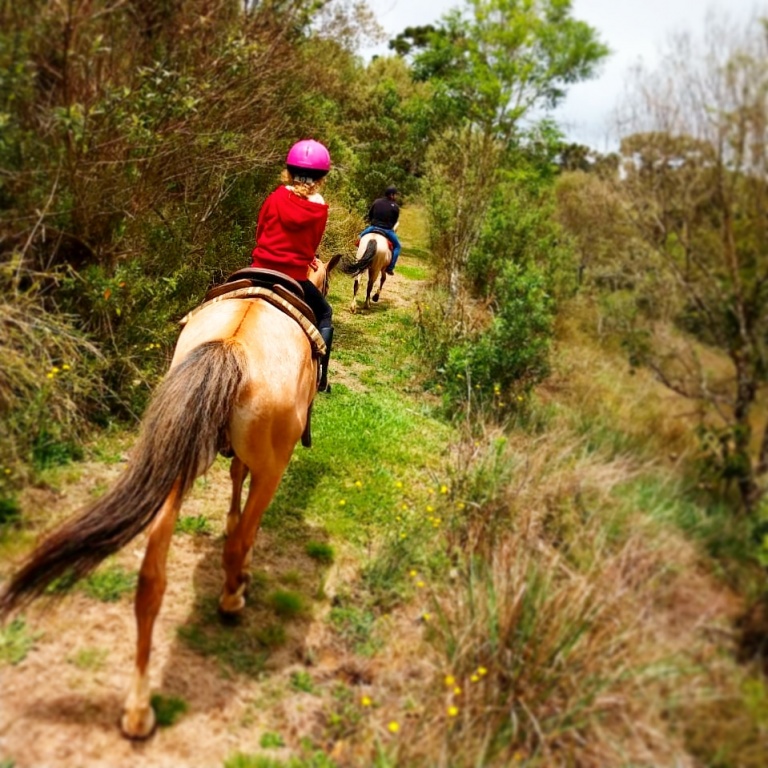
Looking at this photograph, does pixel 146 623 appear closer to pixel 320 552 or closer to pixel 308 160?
pixel 320 552

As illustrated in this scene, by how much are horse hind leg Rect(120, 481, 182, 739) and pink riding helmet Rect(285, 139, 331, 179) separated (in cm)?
288

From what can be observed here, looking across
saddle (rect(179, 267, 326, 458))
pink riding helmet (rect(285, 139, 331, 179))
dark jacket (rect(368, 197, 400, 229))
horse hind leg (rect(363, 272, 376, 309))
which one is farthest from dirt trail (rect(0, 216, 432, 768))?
dark jacket (rect(368, 197, 400, 229))

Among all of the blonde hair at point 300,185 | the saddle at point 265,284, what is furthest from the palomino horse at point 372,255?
the saddle at point 265,284

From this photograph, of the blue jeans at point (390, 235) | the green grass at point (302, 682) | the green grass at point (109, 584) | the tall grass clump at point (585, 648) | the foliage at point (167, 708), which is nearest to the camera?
the tall grass clump at point (585, 648)

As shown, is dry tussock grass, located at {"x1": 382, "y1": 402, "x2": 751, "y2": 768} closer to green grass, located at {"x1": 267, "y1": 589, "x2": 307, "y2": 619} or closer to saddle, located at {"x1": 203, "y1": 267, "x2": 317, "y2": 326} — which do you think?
green grass, located at {"x1": 267, "y1": 589, "x2": 307, "y2": 619}

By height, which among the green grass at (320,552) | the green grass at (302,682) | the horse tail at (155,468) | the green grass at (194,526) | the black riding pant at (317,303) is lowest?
the green grass at (194,526)

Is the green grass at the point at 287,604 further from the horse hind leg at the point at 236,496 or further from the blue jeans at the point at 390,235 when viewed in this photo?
the blue jeans at the point at 390,235

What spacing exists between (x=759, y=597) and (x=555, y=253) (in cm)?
793

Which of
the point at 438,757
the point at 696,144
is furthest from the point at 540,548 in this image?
the point at 696,144

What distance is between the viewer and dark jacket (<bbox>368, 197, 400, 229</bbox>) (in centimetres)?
1112

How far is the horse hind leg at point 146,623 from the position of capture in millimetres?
2371

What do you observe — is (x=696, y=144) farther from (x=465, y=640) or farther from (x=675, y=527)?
(x=465, y=640)

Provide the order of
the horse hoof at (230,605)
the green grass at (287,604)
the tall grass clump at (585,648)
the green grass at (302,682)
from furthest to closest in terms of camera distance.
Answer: the green grass at (287,604), the horse hoof at (230,605), the green grass at (302,682), the tall grass clump at (585,648)

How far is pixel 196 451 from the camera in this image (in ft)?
8.84
